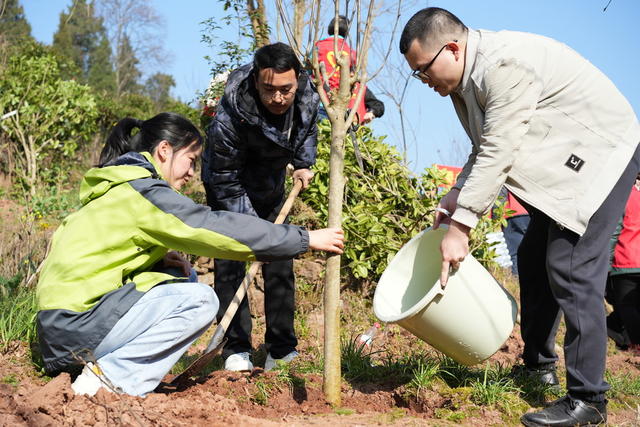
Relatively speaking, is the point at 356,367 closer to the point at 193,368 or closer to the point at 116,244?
the point at 193,368

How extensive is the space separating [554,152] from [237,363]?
2152 millimetres

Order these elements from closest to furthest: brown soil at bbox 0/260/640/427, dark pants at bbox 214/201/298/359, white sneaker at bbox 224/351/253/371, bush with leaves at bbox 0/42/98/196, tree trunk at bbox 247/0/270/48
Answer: brown soil at bbox 0/260/640/427 < white sneaker at bbox 224/351/253/371 < dark pants at bbox 214/201/298/359 < tree trunk at bbox 247/0/270/48 < bush with leaves at bbox 0/42/98/196

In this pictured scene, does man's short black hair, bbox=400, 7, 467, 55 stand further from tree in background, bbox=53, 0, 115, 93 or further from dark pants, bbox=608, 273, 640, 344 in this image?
tree in background, bbox=53, 0, 115, 93

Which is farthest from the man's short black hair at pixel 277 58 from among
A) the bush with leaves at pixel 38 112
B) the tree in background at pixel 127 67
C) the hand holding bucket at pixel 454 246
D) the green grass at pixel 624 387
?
the tree in background at pixel 127 67

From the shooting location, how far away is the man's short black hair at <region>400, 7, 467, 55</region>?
2.62m

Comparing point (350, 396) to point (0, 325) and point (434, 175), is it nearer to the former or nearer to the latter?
point (0, 325)

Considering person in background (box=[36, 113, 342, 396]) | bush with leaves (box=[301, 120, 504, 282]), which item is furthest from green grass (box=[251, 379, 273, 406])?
bush with leaves (box=[301, 120, 504, 282])

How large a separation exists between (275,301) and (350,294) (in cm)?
166

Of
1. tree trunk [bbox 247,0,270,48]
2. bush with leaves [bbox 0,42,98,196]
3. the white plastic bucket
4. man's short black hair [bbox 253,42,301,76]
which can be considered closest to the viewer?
the white plastic bucket

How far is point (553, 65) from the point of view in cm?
264

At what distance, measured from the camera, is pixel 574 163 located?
2.60 metres

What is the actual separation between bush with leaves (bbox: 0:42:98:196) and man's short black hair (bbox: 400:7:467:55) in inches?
263

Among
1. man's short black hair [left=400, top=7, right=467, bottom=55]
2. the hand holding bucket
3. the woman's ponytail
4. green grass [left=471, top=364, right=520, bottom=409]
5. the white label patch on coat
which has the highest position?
man's short black hair [left=400, top=7, right=467, bottom=55]

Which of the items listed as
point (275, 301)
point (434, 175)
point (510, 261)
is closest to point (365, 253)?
point (434, 175)
